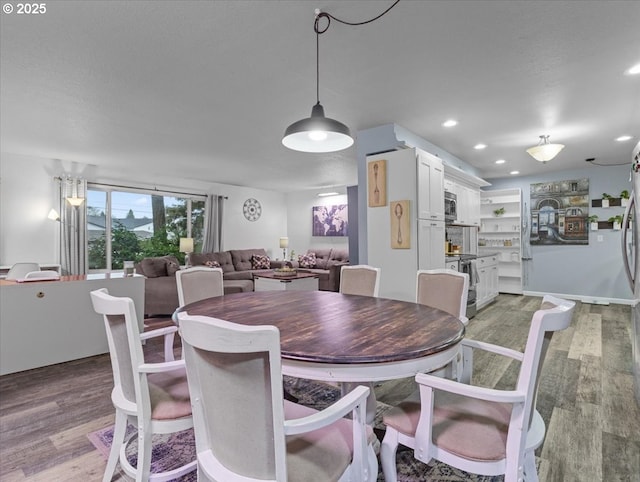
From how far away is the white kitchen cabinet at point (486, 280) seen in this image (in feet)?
17.8

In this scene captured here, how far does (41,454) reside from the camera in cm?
180

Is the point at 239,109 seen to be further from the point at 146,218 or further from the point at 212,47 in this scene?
the point at 146,218

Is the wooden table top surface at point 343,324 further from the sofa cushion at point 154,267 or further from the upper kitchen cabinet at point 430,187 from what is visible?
the sofa cushion at point 154,267

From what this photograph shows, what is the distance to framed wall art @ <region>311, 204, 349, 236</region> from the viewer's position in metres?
8.31

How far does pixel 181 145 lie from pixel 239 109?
1710 millimetres

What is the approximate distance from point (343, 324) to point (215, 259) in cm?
581

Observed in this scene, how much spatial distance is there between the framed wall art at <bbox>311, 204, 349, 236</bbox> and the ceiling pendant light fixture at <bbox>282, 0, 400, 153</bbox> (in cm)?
586

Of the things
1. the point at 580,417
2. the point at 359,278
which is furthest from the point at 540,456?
the point at 359,278

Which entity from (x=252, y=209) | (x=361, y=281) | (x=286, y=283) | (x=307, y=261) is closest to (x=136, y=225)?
(x=252, y=209)

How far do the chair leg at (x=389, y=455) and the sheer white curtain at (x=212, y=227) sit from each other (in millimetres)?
7007

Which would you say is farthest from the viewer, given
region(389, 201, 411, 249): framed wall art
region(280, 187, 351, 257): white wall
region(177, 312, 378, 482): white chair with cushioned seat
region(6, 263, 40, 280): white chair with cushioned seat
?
region(280, 187, 351, 257): white wall

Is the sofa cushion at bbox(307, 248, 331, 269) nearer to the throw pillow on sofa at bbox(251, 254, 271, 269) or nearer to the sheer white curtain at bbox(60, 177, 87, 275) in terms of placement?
the throw pillow on sofa at bbox(251, 254, 271, 269)

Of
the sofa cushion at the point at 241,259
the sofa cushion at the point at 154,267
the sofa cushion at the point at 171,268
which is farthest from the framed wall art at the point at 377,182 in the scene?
the sofa cushion at the point at 241,259

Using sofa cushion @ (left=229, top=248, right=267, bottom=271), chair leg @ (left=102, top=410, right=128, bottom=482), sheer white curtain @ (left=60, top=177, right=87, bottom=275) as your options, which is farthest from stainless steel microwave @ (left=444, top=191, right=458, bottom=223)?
sheer white curtain @ (left=60, top=177, right=87, bottom=275)
